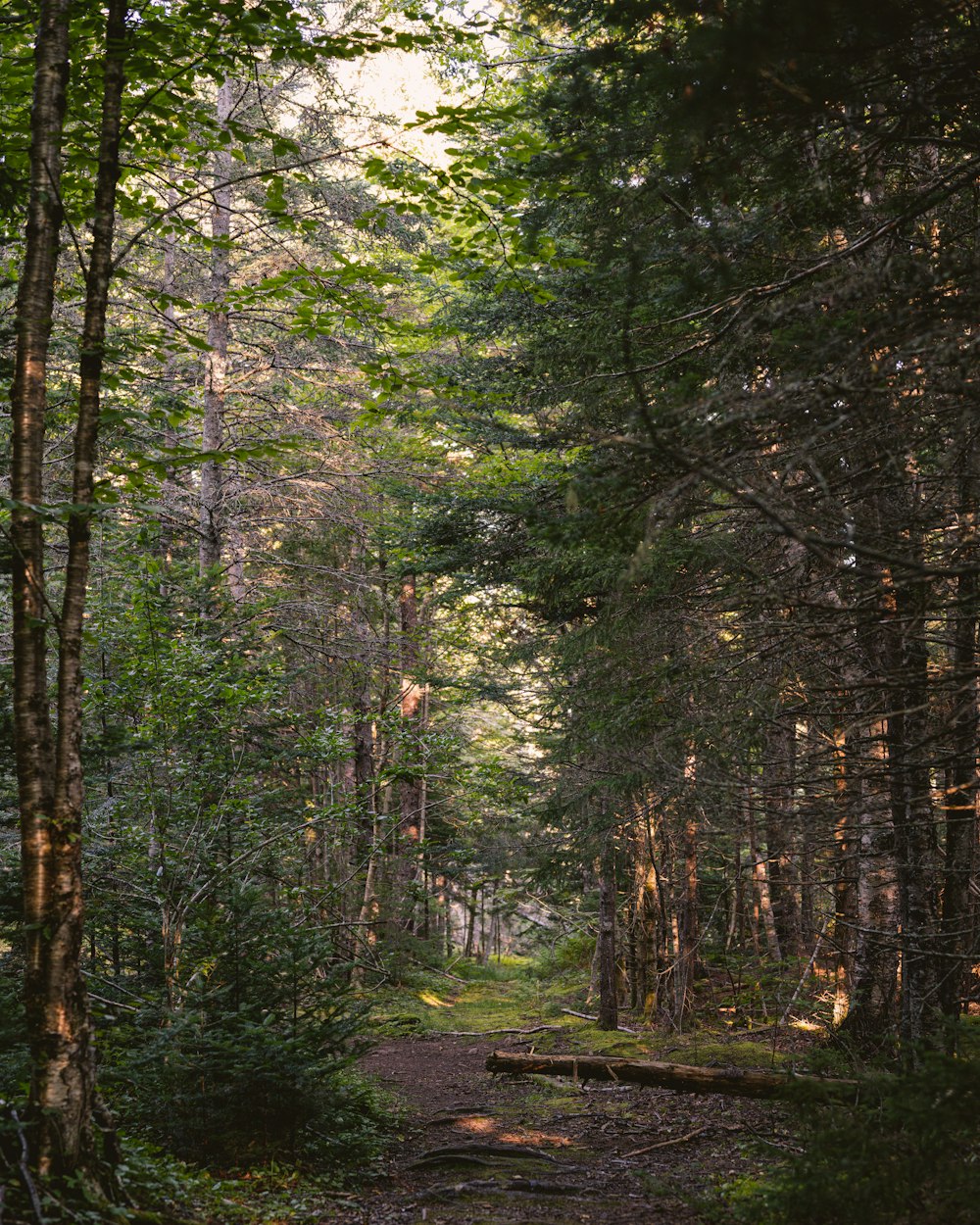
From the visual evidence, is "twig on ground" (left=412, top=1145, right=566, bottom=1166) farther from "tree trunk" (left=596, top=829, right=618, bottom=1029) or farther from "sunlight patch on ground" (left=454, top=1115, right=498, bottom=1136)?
"tree trunk" (left=596, top=829, right=618, bottom=1029)

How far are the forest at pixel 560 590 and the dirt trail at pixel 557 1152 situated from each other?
0.06 metres

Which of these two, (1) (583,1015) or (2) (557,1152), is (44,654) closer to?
(2) (557,1152)

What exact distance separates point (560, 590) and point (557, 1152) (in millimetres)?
5854

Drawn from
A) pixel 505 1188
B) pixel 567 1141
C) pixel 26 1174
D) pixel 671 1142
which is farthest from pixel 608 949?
pixel 26 1174

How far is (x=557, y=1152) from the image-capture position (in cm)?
763

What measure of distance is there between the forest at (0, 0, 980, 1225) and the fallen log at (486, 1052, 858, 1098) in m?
0.04

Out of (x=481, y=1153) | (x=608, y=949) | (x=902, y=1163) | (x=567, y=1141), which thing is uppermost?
(x=902, y=1163)

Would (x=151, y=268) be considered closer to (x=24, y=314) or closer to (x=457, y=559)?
(x=457, y=559)

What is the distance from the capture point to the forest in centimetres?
395

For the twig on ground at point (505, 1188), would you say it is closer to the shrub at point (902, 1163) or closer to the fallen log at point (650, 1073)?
the fallen log at point (650, 1073)

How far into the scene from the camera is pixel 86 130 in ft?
18.8

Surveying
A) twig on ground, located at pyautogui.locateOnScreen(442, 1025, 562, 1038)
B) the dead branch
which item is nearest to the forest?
the dead branch

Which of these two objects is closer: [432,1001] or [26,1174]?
→ [26,1174]

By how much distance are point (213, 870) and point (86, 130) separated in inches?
222
